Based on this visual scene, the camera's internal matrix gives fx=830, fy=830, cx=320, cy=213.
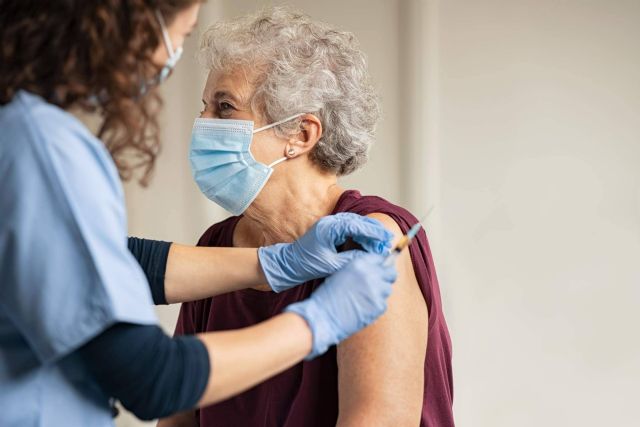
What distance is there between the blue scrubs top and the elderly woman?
738 mm

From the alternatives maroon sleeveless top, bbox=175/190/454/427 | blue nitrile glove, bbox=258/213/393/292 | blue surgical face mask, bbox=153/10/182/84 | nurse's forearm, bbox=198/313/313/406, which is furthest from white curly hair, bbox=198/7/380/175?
nurse's forearm, bbox=198/313/313/406

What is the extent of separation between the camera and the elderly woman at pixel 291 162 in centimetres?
170

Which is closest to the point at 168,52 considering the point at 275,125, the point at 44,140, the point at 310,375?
the point at 44,140

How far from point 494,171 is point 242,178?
119 centimetres

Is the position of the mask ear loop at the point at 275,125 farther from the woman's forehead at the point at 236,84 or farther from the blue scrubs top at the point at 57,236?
the blue scrubs top at the point at 57,236

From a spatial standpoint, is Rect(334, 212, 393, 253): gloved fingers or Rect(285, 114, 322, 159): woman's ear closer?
Rect(334, 212, 393, 253): gloved fingers

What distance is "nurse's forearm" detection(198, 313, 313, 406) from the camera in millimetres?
1057

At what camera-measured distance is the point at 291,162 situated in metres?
1.81

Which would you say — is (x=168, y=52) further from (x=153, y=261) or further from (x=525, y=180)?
(x=525, y=180)

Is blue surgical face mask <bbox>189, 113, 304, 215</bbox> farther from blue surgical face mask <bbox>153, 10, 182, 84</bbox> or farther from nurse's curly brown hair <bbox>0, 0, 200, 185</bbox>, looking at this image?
nurse's curly brown hair <bbox>0, 0, 200, 185</bbox>

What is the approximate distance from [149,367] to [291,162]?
866mm

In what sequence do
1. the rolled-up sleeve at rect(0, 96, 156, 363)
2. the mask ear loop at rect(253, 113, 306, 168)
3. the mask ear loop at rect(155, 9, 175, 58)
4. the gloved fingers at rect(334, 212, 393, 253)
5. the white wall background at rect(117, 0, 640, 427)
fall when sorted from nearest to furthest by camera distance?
the rolled-up sleeve at rect(0, 96, 156, 363)
the mask ear loop at rect(155, 9, 175, 58)
the gloved fingers at rect(334, 212, 393, 253)
the mask ear loop at rect(253, 113, 306, 168)
the white wall background at rect(117, 0, 640, 427)

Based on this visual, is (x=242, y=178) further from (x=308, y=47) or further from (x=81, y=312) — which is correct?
(x=81, y=312)

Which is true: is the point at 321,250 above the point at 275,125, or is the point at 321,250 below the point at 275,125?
below
